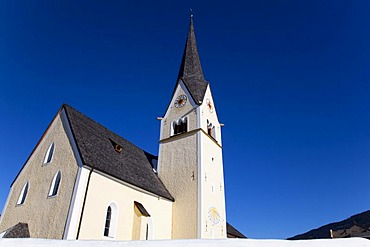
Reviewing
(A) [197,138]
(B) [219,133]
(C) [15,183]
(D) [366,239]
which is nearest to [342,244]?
(D) [366,239]

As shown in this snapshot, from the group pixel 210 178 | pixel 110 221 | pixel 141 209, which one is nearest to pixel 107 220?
pixel 110 221

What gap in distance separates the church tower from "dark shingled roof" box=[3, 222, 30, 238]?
29.4ft

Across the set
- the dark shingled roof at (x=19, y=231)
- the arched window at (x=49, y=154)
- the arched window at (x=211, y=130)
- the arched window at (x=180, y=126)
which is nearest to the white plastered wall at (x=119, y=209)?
the dark shingled roof at (x=19, y=231)

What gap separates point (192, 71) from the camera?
27578mm

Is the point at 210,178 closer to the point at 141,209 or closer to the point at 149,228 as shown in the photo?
the point at 149,228

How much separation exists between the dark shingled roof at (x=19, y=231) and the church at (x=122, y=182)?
0.05 metres

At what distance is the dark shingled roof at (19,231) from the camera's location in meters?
12.6

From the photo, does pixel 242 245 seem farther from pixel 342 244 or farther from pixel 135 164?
pixel 135 164

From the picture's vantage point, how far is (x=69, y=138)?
15.2m

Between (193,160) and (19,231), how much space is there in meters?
11.6

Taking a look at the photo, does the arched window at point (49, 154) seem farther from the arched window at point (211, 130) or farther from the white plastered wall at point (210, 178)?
the arched window at point (211, 130)

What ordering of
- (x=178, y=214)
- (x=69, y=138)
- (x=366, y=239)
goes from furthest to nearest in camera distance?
(x=178, y=214) → (x=69, y=138) → (x=366, y=239)

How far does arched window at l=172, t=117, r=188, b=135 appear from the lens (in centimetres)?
2286

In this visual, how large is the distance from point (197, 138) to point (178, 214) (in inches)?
231
